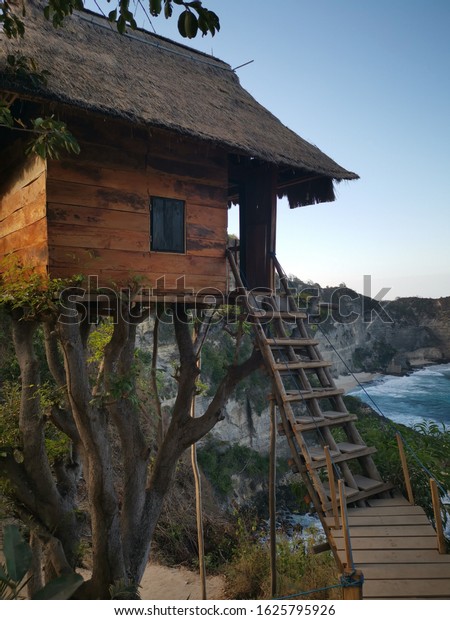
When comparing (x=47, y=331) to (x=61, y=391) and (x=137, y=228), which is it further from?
(x=137, y=228)

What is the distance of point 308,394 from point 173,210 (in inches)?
126

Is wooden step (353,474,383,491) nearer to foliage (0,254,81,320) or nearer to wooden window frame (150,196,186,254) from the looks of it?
wooden window frame (150,196,186,254)

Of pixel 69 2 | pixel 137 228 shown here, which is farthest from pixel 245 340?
pixel 69 2

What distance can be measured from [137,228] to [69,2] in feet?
10.6

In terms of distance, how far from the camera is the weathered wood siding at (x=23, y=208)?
229 inches

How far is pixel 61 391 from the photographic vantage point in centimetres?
703

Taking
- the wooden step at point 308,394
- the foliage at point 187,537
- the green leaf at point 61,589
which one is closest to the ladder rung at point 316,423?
the wooden step at point 308,394

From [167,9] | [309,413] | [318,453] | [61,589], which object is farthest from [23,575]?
[309,413]

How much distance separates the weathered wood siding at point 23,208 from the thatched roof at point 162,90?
1132 mm

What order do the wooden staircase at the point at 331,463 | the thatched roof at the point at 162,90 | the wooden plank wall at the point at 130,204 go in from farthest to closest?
the wooden plank wall at the point at 130,204 < the thatched roof at the point at 162,90 < the wooden staircase at the point at 331,463

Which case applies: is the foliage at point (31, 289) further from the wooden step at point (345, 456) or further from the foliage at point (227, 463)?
the foliage at point (227, 463)

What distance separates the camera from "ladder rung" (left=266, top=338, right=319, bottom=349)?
662cm

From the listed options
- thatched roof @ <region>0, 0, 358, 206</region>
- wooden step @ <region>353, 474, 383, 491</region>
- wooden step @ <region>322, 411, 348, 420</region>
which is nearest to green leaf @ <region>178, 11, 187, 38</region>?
thatched roof @ <region>0, 0, 358, 206</region>

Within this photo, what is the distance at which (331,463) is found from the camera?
5.11 meters
